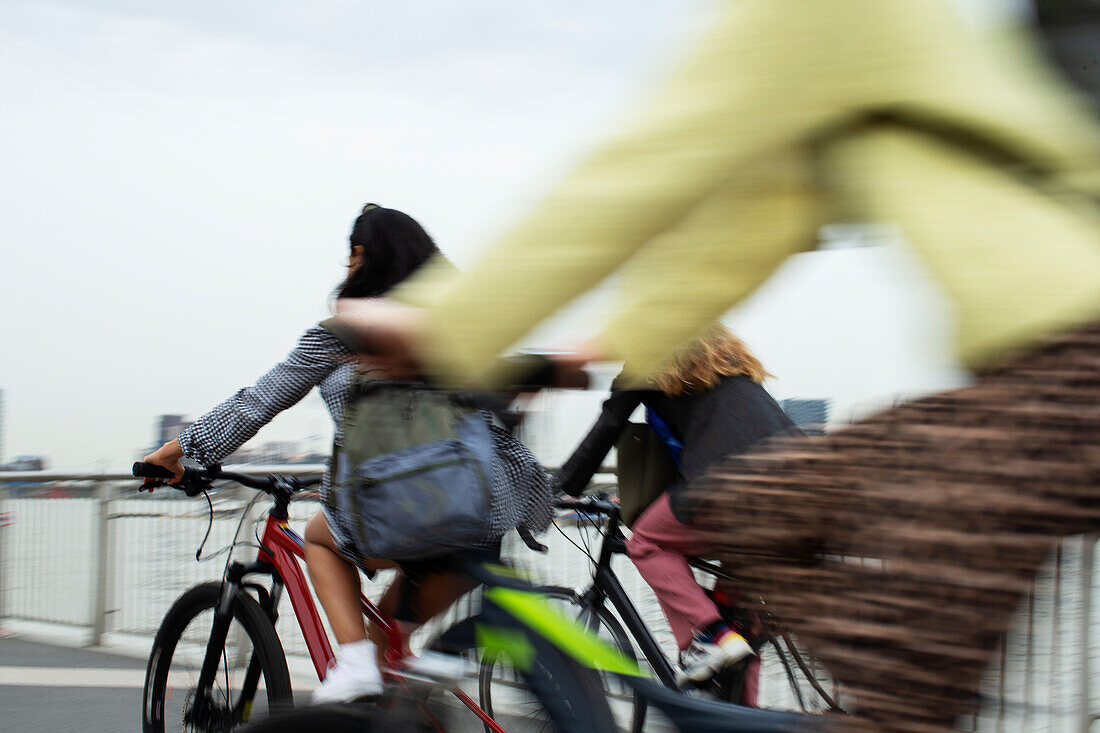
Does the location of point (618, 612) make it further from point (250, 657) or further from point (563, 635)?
point (563, 635)

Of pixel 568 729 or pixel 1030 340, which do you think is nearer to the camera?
pixel 1030 340

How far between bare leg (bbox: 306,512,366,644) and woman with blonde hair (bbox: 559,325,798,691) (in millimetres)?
926

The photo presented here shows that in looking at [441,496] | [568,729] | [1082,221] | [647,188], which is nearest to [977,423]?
[1082,221]

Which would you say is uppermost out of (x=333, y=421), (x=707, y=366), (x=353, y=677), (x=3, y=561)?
(x=707, y=366)

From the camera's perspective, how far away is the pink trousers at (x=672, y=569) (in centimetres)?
328

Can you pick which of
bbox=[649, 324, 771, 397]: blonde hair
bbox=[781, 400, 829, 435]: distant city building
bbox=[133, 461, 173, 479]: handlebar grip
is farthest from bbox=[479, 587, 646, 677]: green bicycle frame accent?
bbox=[133, 461, 173, 479]: handlebar grip

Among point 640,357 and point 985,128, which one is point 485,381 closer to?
point 640,357

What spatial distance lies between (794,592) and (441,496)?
1132 millimetres

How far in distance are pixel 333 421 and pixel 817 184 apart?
1.83 meters

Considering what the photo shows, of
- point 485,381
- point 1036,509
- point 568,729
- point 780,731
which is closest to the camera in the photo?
point 1036,509

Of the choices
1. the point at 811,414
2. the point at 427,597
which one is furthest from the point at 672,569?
the point at 811,414

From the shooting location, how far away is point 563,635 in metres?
1.54

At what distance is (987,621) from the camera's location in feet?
2.72

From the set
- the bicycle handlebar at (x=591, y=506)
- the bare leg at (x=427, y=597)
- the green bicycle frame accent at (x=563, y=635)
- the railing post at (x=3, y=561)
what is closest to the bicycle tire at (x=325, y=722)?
the green bicycle frame accent at (x=563, y=635)
